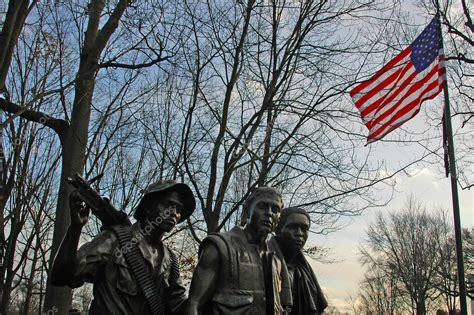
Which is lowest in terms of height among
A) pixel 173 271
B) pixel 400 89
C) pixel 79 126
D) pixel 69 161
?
pixel 173 271

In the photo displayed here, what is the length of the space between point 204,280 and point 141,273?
1.33 feet

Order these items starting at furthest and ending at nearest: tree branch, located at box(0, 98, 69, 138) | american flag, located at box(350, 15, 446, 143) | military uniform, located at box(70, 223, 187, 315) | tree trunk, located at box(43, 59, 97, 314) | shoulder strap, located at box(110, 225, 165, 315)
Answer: american flag, located at box(350, 15, 446, 143), tree trunk, located at box(43, 59, 97, 314), tree branch, located at box(0, 98, 69, 138), shoulder strap, located at box(110, 225, 165, 315), military uniform, located at box(70, 223, 187, 315)

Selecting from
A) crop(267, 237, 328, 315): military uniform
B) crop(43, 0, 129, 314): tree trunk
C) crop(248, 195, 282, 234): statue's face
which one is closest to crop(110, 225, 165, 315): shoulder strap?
crop(248, 195, 282, 234): statue's face

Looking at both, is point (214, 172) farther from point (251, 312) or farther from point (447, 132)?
point (251, 312)

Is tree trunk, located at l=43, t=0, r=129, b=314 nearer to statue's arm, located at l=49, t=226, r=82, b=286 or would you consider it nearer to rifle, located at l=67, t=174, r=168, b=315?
Answer: rifle, located at l=67, t=174, r=168, b=315

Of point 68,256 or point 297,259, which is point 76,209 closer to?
point 68,256

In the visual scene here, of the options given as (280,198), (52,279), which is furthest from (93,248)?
(280,198)

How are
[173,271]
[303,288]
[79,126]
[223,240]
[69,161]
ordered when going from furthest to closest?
[79,126], [69,161], [303,288], [173,271], [223,240]

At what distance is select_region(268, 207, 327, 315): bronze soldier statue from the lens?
4.50m

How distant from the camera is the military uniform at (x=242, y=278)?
3.49 meters

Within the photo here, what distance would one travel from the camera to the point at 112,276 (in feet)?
11.5

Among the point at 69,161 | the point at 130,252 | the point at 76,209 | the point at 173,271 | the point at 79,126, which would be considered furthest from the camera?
the point at 79,126

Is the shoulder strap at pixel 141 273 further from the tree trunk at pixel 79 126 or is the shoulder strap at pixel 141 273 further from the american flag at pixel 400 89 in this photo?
the american flag at pixel 400 89

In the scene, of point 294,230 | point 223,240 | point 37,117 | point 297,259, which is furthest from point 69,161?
point 223,240
